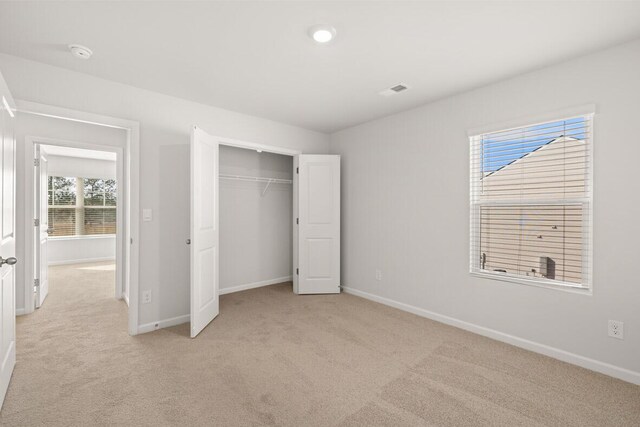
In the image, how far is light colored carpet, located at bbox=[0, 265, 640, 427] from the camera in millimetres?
1860

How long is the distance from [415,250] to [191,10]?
10.4 ft

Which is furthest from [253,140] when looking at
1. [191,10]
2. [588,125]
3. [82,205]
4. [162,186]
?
[82,205]

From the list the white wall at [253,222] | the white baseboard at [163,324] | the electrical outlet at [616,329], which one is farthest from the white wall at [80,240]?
Result: the electrical outlet at [616,329]

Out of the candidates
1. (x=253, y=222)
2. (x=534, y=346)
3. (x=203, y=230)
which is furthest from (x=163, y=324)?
(x=534, y=346)

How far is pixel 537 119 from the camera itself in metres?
2.68

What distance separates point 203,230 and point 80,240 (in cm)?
594

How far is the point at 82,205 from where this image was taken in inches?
286

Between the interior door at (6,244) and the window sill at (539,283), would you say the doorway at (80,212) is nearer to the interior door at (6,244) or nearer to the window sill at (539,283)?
the interior door at (6,244)

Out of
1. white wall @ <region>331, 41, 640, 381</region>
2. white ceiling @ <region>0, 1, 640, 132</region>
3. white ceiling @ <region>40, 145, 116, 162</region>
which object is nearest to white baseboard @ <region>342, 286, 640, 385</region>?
white wall @ <region>331, 41, 640, 381</region>

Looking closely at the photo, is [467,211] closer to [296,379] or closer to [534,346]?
[534,346]

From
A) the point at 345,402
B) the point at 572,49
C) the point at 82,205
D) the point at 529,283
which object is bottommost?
the point at 345,402

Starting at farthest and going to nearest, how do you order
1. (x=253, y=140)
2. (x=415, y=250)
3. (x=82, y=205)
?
(x=82, y=205) < (x=253, y=140) < (x=415, y=250)

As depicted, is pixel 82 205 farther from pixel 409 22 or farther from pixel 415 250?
pixel 409 22

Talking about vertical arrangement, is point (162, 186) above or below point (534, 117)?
below
